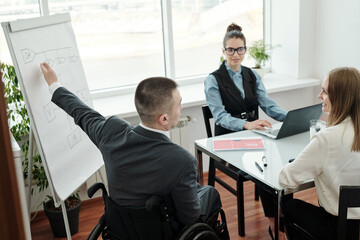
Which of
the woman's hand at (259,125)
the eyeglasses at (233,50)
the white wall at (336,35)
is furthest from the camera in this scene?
the white wall at (336,35)

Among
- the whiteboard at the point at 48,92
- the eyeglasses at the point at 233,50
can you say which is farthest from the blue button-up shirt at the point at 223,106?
the whiteboard at the point at 48,92

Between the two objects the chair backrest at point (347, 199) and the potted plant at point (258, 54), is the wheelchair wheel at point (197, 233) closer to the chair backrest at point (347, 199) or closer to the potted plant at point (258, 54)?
the chair backrest at point (347, 199)

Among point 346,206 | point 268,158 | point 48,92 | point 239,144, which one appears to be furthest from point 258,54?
point 346,206

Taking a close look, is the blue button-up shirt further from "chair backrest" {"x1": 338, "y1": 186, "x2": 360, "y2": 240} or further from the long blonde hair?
"chair backrest" {"x1": 338, "y1": 186, "x2": 360, "y2": 240}

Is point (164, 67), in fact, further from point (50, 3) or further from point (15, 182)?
point (15, 182)

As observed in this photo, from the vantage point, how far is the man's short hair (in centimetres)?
178

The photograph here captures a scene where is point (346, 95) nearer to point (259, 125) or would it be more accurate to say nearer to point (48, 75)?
point (259, 125)

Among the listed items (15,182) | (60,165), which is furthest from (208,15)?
(15,182)

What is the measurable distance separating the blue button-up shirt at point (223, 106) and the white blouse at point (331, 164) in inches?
36.3

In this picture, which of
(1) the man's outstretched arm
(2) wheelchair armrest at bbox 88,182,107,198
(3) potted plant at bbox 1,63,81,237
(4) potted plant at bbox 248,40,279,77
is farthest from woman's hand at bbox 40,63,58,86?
(4) potted plant at bbox 248,40,279,77

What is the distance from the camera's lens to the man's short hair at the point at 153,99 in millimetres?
1778

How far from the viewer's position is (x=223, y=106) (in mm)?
2967

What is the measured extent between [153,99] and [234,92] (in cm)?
137

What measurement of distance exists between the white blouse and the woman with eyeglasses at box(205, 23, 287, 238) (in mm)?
932
